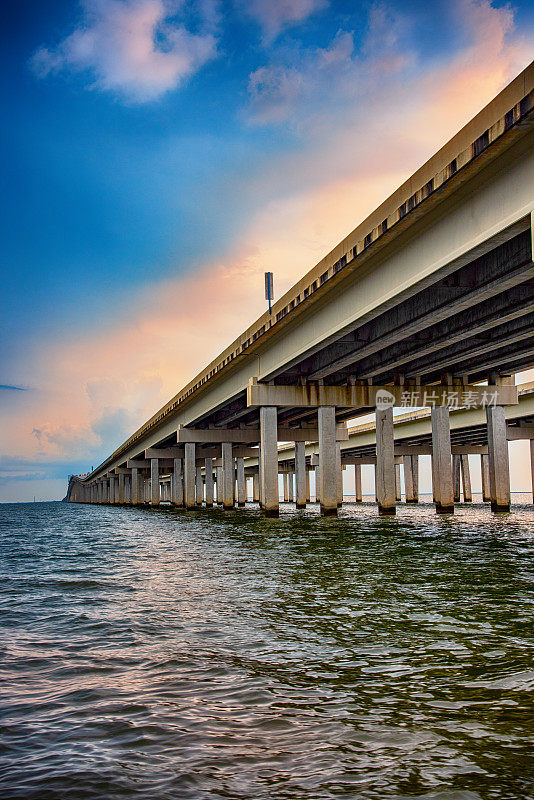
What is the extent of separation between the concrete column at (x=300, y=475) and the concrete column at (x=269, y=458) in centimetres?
2301

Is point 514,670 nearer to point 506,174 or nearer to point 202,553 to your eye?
point 506,174

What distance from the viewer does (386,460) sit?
40344 mm

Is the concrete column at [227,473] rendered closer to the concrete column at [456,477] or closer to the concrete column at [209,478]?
the concrete column at [209,478]

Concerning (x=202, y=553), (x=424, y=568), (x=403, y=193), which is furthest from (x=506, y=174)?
(x=202, y=553)

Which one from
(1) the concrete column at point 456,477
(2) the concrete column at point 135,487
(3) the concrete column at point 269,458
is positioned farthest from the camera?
(2) the concrete column at point 135,487

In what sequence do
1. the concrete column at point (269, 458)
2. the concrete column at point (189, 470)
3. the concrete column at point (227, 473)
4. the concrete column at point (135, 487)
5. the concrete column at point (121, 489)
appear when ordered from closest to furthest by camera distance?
1. the concrete column at point (269, 458)
2. the concrete column at point (227, 473)
3. the concrete column at point (189, 470)
4. the concrete column at point (135, 487)
5. the concrete column at point (121, 489)

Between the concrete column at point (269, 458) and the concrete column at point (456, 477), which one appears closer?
the concrete column at point (269, 458)

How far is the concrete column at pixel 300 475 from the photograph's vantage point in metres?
64.4

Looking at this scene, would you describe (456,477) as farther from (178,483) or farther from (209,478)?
(178,483)

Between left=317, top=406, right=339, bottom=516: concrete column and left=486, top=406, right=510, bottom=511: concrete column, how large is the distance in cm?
921

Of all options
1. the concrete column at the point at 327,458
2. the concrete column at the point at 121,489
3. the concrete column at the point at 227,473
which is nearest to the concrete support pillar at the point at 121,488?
the concrete column at the point at 121,489

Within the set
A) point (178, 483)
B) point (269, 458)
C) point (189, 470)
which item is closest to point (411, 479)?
point (178, 483)

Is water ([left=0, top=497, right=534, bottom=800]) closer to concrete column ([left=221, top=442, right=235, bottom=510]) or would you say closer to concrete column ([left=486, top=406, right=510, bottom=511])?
concrete column ([left=486, top=406, right=510, bottom=511])

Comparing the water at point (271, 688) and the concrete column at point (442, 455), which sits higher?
the concrete column at point (442, 455)
